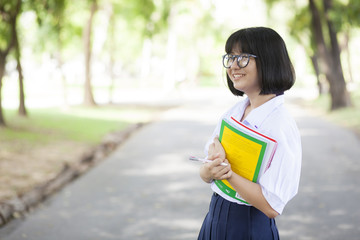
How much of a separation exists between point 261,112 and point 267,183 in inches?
12.4

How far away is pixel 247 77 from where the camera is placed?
2.38 m

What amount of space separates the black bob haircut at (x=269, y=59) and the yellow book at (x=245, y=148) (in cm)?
26

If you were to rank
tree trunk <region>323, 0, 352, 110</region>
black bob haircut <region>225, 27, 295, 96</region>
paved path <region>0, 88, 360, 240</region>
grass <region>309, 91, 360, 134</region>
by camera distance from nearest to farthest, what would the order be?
black bob haircut <region>225, 27, 295, 96</region>, paved path <region>0, 88, 360, 240</region>, grass <region>309, 91, 360, 134</region>, tree trunk <region>323, 0, 352, 110</region>

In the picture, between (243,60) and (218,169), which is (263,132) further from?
(243,60)

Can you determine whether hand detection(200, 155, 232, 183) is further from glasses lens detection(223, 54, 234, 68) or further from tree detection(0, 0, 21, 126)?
tree detection(0, 0, 21, 126)

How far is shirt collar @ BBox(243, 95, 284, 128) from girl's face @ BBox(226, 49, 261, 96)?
12 cm

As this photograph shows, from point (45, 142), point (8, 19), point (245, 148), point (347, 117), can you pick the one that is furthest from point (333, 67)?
point (245, 148)

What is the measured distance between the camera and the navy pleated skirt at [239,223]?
2.44 m

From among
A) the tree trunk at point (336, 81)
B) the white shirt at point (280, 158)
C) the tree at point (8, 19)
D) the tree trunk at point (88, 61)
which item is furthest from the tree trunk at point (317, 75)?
the white shirt at point (280, 158)

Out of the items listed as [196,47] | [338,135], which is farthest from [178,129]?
[196,47]

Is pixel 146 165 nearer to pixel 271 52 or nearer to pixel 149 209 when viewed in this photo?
pixel 149 209

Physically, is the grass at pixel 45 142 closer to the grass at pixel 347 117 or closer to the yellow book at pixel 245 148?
the yellow book at pixel 245 148

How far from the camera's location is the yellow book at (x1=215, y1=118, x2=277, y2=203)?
217 centimetres

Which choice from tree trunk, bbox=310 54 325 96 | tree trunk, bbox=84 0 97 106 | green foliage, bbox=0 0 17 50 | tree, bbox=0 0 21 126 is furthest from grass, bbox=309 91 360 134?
tree trunk, bbox=84 0 97 106
